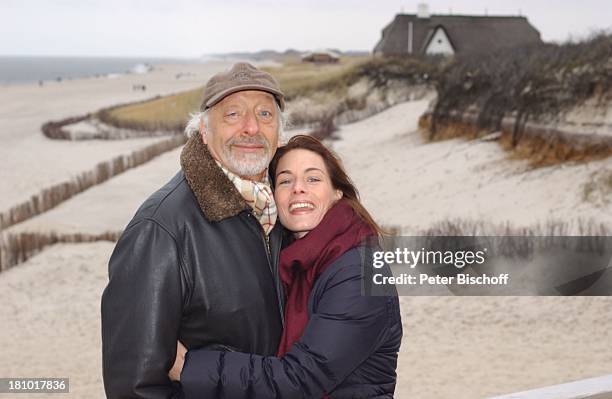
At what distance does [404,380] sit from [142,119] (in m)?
28.9

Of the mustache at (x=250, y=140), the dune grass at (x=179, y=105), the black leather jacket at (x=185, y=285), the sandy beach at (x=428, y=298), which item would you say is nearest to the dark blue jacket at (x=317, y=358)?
the black leather jacket at (x=185, y=285)

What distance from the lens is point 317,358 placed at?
7.01ft

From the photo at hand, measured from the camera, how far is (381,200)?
42.5 ft

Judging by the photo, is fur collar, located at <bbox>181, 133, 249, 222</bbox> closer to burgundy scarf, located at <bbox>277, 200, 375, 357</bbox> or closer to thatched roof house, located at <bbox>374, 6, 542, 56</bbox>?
burgundy scarf, located at <bbox>277, 200, 375, 357</bbox>

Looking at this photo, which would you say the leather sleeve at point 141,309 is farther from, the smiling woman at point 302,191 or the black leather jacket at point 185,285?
the smiling woman at point 302,191

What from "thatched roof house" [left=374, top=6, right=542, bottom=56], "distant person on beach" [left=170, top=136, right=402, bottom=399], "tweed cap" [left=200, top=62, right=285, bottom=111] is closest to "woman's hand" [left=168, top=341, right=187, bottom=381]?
"distant person on beach" [left=170, top=136, right=402, bottom=399]

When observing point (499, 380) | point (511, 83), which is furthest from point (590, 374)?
point (511, 83)

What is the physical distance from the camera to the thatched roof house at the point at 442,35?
42469 mm

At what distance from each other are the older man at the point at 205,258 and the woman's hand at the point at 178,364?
0.04m

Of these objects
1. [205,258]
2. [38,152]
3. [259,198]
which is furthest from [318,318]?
[38,152]

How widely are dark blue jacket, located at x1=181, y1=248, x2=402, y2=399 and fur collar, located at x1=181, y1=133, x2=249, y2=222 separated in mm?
417

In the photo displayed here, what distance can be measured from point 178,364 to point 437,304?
6.28 meters

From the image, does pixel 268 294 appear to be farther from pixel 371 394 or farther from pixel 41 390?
pixel 41 390

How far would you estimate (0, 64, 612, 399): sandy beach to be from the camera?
251 inches
